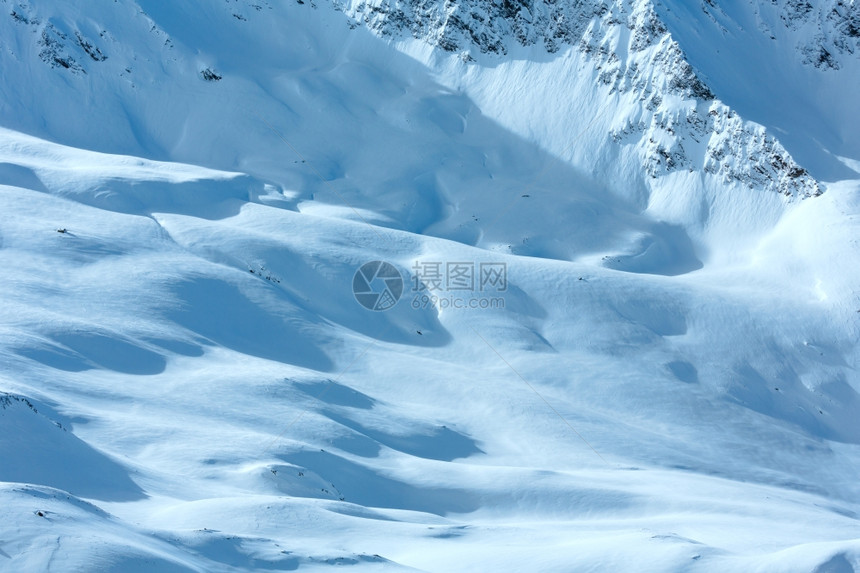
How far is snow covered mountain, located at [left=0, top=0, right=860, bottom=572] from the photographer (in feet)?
42.6

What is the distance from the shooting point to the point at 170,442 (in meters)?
15.7

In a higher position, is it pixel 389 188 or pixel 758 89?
pixel 758 89

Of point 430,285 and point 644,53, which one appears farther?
point 644,53

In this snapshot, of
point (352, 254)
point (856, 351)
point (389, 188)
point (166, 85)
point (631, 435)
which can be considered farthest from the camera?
point (166, 85)

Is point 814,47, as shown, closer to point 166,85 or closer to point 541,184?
point 541,184

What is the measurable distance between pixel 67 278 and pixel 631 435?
16.9m

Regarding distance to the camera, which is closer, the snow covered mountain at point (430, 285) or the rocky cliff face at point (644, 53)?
the snow covered mountain at point (430, 285)

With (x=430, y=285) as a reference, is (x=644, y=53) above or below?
above

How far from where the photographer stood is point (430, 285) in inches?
1065

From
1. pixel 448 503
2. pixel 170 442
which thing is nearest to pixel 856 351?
pixel 448 503

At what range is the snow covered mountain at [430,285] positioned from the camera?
12992 millimetres

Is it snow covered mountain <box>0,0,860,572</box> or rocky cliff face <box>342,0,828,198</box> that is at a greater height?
rocky cliff face <box>342,0,828,198</box>

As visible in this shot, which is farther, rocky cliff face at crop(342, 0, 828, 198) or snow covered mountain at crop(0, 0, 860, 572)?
rocky cliff face at crop(342, 0, 828, 198)

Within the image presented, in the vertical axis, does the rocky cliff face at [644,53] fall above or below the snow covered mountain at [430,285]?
above
